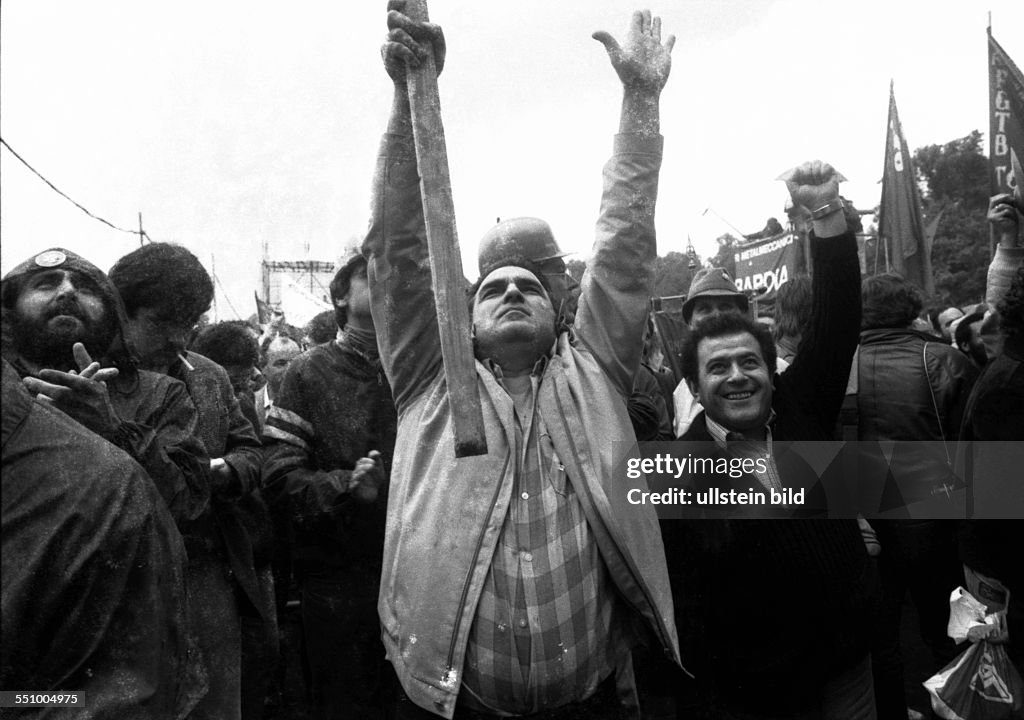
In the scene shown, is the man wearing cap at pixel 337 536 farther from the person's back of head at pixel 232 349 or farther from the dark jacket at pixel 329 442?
the person's back of head at pixel 232 349

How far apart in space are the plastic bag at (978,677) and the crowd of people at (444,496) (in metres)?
0.07

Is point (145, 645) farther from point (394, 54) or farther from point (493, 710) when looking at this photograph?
point (394, 54)

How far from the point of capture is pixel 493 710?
1793mm

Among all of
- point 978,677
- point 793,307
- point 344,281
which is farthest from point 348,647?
point 793,307

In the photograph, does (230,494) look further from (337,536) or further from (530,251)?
(530,251)

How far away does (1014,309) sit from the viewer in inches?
98.0

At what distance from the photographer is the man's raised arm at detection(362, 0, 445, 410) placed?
1.97 m

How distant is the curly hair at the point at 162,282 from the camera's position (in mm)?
2533

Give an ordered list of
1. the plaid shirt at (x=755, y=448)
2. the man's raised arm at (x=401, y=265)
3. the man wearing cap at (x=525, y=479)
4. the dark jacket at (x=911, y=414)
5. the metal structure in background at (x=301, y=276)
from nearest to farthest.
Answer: the man wearing cap at (x=525, y=479) → the man's raised arm at (x=401, y=265) → the plaid shirt at (x=755, y=448) → the dark jacket at (x=911, y=414) → the metal structure in background at (x=301, y=276)

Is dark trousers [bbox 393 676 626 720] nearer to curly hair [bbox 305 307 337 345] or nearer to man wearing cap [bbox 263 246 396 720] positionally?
man wearing cap [bbox 263 246 396 720]

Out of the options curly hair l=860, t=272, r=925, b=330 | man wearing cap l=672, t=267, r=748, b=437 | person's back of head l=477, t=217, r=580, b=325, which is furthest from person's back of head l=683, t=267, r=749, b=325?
person's back of head l=477, t=217, r=580, b=325

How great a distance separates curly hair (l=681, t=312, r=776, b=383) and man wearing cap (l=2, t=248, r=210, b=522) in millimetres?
1544

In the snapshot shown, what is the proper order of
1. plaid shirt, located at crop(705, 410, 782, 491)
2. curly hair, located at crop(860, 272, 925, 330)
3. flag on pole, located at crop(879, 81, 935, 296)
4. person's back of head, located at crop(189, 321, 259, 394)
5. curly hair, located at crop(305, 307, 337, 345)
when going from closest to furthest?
plaid shirt, located at crop(705, 410, 782, 491), curly hair, located at crop(860, 272, 925, 330), person's back of head, located at crop(189, 321, 259, 394), curly hair, located at crop(305, 307, 337, 345), flag on pole, located at crop(879, 81, 935, 296)

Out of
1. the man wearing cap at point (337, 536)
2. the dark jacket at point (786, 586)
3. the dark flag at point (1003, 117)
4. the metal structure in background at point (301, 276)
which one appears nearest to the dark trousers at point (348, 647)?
the man wearing cap at point (337, 536)
